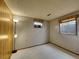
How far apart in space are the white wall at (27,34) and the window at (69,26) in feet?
5.60

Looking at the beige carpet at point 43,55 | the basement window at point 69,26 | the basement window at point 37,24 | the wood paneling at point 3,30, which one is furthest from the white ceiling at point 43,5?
the beige carpet at point 43,55

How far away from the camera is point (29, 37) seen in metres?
4.23

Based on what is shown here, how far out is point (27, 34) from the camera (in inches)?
163

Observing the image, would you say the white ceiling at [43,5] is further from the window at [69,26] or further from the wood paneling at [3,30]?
the window at [69,26]

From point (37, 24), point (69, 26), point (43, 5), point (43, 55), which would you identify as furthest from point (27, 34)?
point (69, 26)

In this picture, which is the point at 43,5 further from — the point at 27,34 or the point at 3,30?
the point at 27,34

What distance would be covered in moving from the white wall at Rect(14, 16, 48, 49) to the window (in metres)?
1.71

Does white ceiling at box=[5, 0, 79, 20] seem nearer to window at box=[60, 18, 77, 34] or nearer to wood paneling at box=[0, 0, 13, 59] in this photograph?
wood paneling at box=[0, 0, 13, 59]

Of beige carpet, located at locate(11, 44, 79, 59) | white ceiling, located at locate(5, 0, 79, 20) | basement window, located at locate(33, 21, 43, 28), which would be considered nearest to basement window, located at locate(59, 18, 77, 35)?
white ceiling, located at locate(5, 0, 79, 20)

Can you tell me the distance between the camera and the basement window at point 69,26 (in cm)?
320

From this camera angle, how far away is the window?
321 cm

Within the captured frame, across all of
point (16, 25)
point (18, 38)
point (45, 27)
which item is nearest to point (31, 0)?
point (16, 25)

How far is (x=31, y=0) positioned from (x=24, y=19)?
7.29 ft

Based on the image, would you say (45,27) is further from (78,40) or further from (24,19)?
(78,40)
